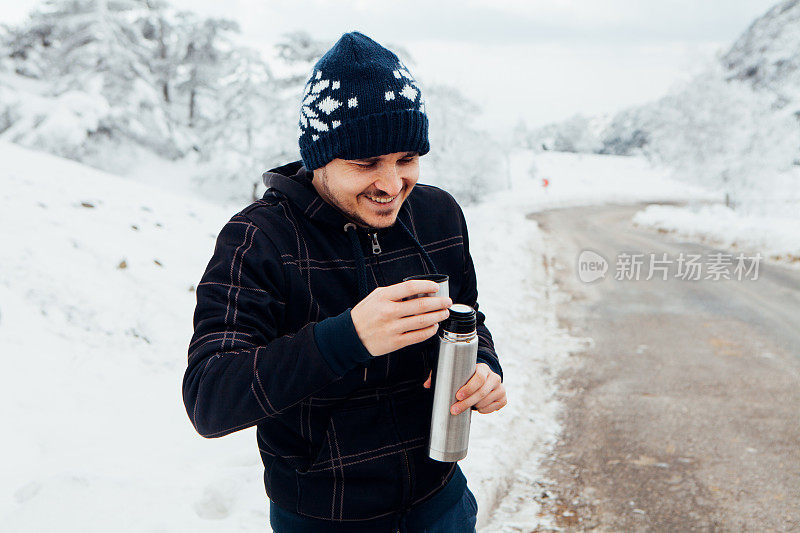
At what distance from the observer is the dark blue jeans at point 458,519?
70.7 inches

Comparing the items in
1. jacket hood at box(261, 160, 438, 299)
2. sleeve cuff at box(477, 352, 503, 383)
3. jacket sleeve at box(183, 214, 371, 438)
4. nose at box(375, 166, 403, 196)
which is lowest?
sleeve cuff at box(477, 352, 503, 383)

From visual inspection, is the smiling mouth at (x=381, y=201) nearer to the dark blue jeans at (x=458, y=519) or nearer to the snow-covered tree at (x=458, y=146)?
the dark blue jeans at (x=458, y=519)

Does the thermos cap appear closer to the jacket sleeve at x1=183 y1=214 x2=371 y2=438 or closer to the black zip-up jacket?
the black zip-up jacket

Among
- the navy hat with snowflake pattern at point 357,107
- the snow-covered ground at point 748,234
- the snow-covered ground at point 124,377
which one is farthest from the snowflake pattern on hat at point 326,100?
the snow-covered ground at point 748,234

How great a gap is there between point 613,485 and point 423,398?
10.1 feet

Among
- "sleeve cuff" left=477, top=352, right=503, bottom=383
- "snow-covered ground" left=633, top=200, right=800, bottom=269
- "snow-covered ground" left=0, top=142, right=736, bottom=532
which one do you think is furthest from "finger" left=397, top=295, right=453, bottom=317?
"snow-covered ground" left=633, top=200, right=800, bottom=269

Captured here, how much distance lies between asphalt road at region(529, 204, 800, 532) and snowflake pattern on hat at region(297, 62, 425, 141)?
3.24 m

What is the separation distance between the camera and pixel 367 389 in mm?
1657

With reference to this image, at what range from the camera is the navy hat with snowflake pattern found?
1.59 metres

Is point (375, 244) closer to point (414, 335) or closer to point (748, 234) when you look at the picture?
point (414, 335)

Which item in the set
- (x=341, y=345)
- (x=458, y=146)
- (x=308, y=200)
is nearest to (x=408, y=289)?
(x=341, y=345)

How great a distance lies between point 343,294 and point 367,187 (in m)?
0.32

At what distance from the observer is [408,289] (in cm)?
126

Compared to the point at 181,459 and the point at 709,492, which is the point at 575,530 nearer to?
the point at 709,492
